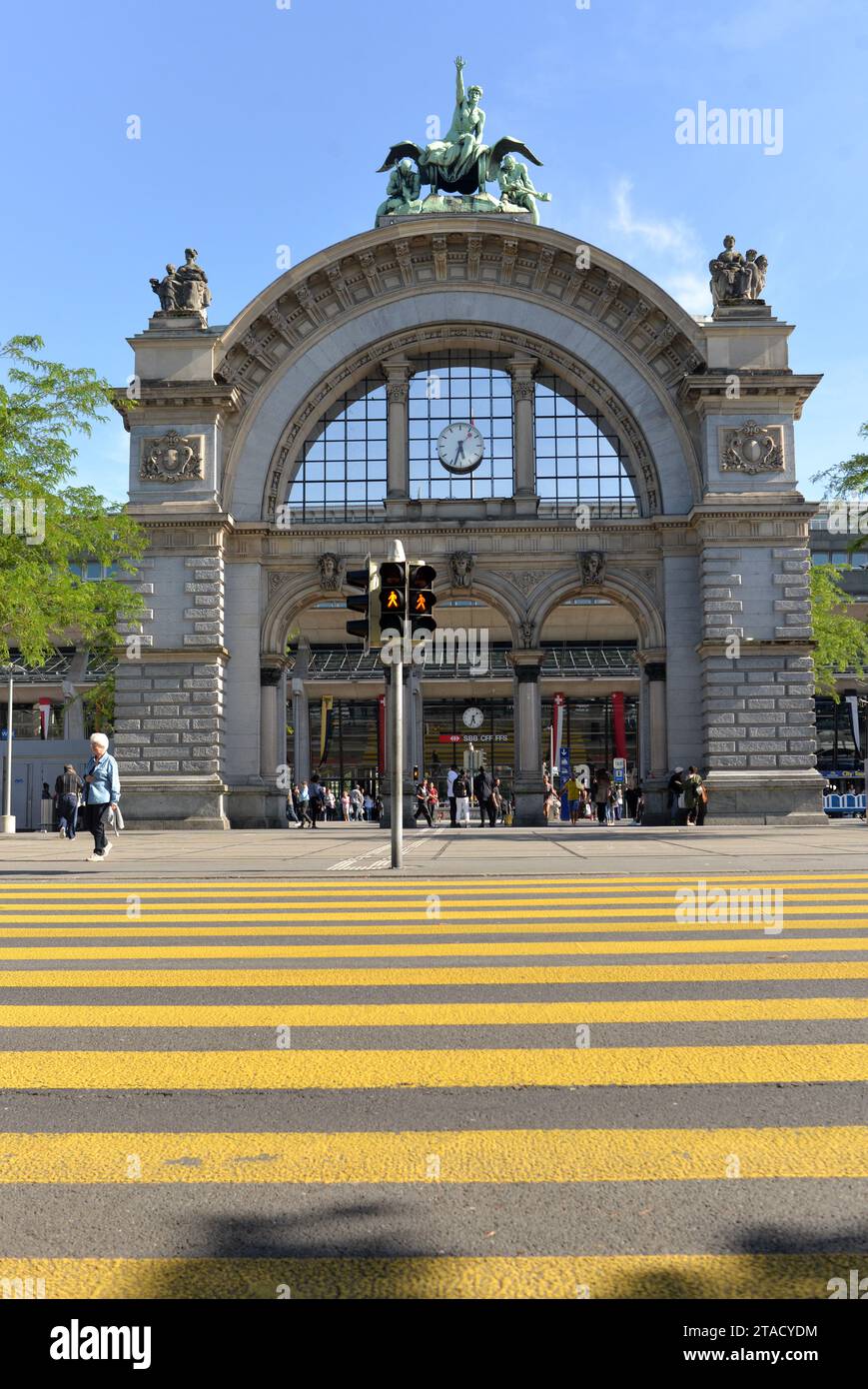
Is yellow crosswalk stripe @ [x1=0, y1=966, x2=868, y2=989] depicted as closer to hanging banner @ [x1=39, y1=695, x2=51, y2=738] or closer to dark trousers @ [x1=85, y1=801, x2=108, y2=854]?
dark trousers @ [x1=85, y1=801, x2=108, y2=854]

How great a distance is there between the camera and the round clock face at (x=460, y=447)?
1409 inches

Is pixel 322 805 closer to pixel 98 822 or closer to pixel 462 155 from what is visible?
pixel 462 155

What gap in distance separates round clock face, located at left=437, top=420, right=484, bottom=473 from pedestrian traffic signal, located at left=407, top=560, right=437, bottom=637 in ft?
68.6

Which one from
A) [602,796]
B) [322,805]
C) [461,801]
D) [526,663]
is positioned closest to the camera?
[526,663]

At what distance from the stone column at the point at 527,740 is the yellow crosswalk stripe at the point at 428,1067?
28.5m

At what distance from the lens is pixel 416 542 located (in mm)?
34531

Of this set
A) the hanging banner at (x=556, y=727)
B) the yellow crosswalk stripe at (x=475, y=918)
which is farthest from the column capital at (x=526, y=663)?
the yellow crosswalk stripe at (x=475, y=918)

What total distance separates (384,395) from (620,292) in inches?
296

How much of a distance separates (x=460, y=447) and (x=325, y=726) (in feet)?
78.2

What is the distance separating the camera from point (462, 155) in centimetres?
3762

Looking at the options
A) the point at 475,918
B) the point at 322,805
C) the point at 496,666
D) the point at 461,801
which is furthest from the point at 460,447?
the point at 475,918

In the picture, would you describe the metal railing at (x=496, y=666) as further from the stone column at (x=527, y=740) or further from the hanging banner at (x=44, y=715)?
the stone column at (x=527, y=740)
